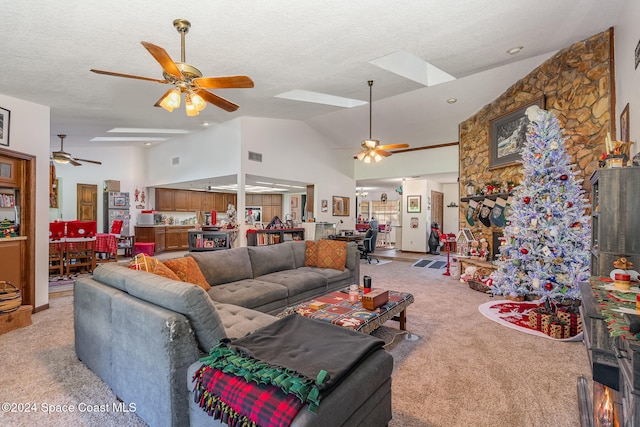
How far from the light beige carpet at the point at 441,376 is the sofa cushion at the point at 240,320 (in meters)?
0.72

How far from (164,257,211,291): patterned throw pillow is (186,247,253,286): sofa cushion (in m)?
0.24

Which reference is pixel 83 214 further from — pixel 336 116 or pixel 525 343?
pixel 525 343

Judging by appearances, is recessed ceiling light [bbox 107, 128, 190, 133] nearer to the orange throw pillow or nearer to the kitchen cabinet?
the kitchen cabinet

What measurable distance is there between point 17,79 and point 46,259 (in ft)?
7.45

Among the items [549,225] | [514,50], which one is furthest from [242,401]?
[514,50]

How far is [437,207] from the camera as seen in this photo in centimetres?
1034

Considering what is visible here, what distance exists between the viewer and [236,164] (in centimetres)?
614

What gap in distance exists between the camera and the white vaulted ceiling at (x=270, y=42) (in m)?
2.46

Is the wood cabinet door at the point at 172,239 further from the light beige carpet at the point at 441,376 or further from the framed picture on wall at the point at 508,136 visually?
the framed picture on wall at the point at 508,136

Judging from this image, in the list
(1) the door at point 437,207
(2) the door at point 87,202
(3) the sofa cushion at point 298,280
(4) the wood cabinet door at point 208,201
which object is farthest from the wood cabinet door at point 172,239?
(1) the door at point 437,207

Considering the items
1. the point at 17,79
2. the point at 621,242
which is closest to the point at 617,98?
the point at 621,242

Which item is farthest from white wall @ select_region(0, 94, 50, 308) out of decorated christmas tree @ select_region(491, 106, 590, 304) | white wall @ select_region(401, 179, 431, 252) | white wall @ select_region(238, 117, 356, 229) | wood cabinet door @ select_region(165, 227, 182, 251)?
white wall @ select_region(401, 179, 431, 252)

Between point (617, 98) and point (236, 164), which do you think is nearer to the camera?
point (617, 98)

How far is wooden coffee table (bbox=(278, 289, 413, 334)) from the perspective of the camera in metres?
2.35
